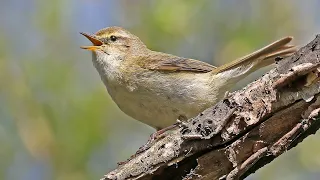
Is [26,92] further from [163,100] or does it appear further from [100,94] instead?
[163,100]

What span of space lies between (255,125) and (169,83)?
1.81 m

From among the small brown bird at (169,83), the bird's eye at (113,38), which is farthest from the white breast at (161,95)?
the bird's eye at (113,38)

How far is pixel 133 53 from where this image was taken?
531cm

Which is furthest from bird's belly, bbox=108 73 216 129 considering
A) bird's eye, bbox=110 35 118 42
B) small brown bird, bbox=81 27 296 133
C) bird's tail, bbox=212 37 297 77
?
bird's eye, bbox=110 35 118 42

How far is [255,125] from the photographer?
117 inches

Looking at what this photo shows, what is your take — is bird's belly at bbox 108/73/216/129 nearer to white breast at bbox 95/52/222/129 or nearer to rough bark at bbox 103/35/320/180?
white breast at bbox 95/52/222/129

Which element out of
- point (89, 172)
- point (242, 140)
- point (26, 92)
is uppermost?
point (26, 92)

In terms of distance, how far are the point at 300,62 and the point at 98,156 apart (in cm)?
270

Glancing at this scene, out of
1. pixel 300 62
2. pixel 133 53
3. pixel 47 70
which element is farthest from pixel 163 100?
pixel 300 62

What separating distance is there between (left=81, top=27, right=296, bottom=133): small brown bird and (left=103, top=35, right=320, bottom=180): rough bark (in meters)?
1.40

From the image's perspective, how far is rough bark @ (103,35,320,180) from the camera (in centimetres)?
282

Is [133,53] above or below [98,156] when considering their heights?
above

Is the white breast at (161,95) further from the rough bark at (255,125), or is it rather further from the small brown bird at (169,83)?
the rough bark at (255,125)

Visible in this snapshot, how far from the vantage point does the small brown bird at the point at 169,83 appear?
4602 millimetres
